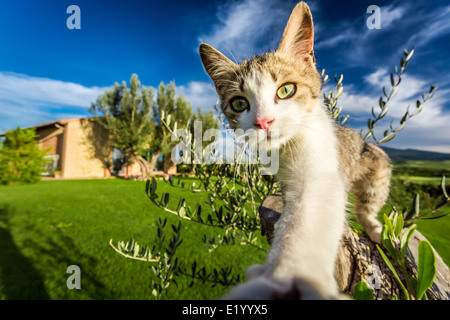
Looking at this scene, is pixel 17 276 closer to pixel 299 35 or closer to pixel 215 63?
pixel 215 63

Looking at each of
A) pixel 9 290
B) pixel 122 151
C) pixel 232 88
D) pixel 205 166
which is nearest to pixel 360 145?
pixel 232 88

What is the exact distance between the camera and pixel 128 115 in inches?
688

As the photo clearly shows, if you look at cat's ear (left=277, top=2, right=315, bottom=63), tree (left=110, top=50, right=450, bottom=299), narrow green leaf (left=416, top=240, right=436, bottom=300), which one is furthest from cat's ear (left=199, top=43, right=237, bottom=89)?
narrow green leaf (left=416, top=240, right=436, bottom=300)

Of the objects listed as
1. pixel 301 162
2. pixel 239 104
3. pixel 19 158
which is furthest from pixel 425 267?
pixel 19 158

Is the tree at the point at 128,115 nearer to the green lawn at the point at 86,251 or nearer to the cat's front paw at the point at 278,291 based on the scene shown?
the green lawn at the point at 86,251

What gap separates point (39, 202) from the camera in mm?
9414

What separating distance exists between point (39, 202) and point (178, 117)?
11307mm

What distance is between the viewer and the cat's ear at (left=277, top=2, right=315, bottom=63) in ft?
4.50

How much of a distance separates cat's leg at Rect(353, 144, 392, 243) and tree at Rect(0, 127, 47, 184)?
1841cm

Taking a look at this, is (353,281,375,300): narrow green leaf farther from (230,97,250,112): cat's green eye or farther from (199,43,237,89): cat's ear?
(199,43,237,89): cat's ear

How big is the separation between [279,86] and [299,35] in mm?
404

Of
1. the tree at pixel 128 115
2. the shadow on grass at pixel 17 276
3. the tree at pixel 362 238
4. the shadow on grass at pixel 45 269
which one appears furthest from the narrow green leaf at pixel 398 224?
the tree at pixel 128 115

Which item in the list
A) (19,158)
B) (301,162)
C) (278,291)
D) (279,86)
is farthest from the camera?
(19,158)

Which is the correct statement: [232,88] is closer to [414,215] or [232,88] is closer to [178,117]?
[414,215]
